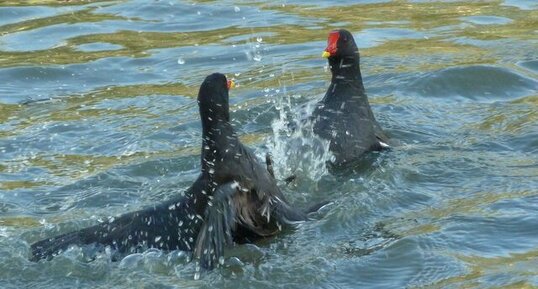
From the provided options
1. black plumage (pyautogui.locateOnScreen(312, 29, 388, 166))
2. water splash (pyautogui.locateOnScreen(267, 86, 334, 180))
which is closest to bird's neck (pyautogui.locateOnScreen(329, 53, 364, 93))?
black plumage (pyautogui.locateOnScreen(312, 29, 388, 166))

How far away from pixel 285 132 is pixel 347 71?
61 centimetres

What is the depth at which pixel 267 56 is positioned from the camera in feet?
35.8

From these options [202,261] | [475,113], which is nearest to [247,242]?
[202,261]

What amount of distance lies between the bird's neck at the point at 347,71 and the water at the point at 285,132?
0.33 meters

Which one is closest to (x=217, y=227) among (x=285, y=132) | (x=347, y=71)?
(x=285, y=132)

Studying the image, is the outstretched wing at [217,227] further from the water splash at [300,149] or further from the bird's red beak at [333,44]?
the bird's red beak at [333,44]

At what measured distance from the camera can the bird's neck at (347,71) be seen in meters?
8.32

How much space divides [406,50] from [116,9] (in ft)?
11.7

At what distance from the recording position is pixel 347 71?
8344 millimetres

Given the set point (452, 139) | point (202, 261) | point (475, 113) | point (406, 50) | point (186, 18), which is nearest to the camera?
point (202, 261)

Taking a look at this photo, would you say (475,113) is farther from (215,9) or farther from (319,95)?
(215,9)

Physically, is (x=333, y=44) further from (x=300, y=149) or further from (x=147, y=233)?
(x=147, y=233)

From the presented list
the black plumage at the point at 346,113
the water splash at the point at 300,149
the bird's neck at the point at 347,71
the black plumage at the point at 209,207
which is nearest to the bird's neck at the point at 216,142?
the black plumage at the point at 209,207

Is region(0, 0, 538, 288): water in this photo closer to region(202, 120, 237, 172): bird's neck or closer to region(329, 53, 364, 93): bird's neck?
region(329, 53, 364, 93): bird's neck
